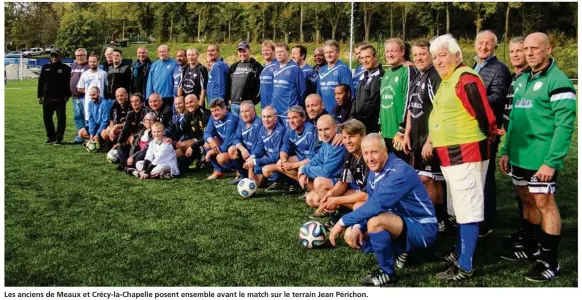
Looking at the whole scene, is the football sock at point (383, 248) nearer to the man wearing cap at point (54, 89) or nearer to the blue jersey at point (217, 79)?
the blue jersey at point (217, 79)

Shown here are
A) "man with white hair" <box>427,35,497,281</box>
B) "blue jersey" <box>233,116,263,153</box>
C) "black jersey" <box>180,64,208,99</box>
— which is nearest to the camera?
"man with white hair" <box>427,35,497,281</box>

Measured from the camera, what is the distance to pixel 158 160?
7723mm

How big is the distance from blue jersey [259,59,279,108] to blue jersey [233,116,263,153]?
84cm

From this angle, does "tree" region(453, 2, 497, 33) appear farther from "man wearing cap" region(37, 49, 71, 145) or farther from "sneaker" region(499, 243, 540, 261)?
"sneaker" region(499, 243, 540, 261)

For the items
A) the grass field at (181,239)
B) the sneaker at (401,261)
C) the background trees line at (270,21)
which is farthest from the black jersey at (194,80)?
the background trees line at (270,21)

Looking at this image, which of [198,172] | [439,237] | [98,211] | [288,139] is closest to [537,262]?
[439,237]

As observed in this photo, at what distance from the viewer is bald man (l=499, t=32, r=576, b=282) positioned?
377cm

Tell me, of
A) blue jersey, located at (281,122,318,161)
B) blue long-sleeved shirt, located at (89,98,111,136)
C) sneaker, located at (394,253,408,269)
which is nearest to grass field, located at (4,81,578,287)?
sneaker, located at (394,253,408,269)

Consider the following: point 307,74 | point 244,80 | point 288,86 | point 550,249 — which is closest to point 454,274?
point 550,249

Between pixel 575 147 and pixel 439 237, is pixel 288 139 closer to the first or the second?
pixel 439 237

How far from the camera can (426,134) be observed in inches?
184

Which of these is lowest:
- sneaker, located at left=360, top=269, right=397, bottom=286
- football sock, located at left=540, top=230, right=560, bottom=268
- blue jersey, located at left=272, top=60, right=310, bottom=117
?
sneaker, located at left=360, top=269, right=397, bottom=286

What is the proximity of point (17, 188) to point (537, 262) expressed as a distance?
240 inches

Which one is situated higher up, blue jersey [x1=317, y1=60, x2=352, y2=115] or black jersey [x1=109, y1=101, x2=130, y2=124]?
blue jersey [x1=317, y1=60, x2=352, y2=115]
